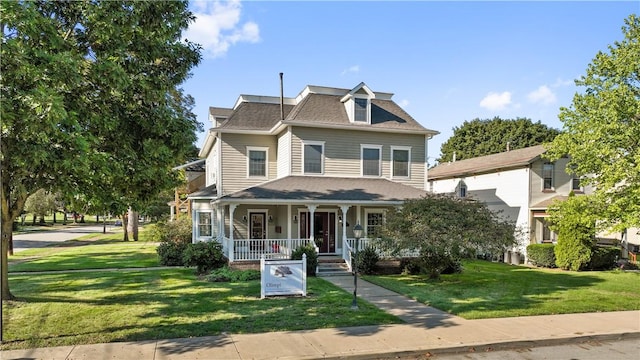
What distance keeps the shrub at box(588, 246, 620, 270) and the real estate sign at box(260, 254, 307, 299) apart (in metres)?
15.5

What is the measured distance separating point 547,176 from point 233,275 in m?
18.1

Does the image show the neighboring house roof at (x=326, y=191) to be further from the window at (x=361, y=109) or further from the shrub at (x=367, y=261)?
the window at (x=361, y=109)

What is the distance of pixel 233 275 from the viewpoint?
14586 millimetres

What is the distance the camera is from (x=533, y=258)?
2144 cm

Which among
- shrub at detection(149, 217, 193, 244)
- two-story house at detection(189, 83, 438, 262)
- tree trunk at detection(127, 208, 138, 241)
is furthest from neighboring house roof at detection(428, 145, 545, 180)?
tree trunk at detection(127, 208, 138, 241)

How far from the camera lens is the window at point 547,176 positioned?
74.2ft

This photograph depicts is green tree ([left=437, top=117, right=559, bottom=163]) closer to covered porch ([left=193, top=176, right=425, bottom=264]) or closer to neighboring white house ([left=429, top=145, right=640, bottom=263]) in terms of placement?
neighboring white house ([left=429, top=145, right=640, bottom=263])

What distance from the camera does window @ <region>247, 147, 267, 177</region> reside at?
19.5 meters

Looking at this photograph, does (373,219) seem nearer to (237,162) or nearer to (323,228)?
(323,228)

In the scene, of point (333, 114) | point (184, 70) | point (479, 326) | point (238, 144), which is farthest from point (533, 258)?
point (184, 70)

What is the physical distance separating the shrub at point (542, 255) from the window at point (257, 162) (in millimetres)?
14482

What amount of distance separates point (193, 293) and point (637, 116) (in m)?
15.8

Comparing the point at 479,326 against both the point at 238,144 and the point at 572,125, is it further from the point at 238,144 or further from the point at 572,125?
the point at 238,144

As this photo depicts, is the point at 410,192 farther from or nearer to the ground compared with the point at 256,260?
farther from the ground
